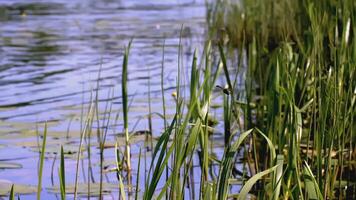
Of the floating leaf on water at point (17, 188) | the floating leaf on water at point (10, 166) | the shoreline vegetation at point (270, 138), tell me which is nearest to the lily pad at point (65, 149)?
the shoreline vegetation at point (270, 138)

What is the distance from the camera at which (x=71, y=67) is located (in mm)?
9078

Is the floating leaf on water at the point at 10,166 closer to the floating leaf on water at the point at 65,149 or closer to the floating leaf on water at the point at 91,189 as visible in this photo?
the floating leaf on water at the point at 65,149

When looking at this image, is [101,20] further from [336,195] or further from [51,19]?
[336,195]

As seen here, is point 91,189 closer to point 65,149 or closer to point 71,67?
point 65,149

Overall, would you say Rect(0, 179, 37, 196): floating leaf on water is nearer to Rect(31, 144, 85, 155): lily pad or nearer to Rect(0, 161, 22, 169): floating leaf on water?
Rect(0, 161, 22, 169): floating leaf on water

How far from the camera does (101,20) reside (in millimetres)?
14961

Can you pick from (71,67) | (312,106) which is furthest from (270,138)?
(71,67)

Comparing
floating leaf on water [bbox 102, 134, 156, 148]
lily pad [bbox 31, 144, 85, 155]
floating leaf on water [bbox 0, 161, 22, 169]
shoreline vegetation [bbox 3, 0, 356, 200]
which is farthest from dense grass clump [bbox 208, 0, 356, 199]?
floating leaf on water [bbox 0, 161, 22, 169]

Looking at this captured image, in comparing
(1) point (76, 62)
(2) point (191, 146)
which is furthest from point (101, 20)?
(2) point (191, 146)

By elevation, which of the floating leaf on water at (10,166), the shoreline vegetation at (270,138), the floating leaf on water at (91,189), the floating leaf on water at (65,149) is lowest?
the floating leaf on water at (91,189)

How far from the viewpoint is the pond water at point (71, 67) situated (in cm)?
493

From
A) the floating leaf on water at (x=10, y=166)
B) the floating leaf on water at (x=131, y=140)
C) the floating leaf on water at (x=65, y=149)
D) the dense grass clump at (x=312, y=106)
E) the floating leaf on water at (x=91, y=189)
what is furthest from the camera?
the floating leaf on water at (x=131, y=140)

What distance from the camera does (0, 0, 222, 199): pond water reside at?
194 inches

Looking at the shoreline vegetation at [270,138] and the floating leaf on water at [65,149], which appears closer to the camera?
the shoreline vegetation at [270,138]
